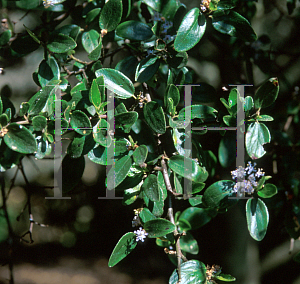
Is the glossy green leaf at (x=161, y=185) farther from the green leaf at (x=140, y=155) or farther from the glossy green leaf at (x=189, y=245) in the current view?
the glossy green leaf at (x=189, y=245)

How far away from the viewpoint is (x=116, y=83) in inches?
27.7

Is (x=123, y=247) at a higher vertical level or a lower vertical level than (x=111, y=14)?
lower

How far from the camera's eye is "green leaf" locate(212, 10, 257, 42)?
72 cm

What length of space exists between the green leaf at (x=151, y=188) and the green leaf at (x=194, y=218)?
32cm

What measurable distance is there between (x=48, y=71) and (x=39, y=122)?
198mm

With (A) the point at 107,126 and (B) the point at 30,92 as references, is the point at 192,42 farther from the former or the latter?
(B) the point at 30,92

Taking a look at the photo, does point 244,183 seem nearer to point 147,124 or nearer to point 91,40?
point 147,124

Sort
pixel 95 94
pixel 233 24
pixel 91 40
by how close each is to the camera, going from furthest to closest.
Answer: pixel 91 40
pixel 233 24
pixel 95 94

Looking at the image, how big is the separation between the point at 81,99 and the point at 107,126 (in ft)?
0.46

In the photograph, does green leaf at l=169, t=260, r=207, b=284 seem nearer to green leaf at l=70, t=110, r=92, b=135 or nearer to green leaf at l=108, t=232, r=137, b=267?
green leaf at l=108, t=232, r=137, b=267

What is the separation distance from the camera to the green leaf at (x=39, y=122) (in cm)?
65

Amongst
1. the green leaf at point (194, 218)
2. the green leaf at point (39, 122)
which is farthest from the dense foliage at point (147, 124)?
the green leaf at point (194, 218)

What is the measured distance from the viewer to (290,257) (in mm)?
1306

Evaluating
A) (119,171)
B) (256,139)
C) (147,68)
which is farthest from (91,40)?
(256,139)
